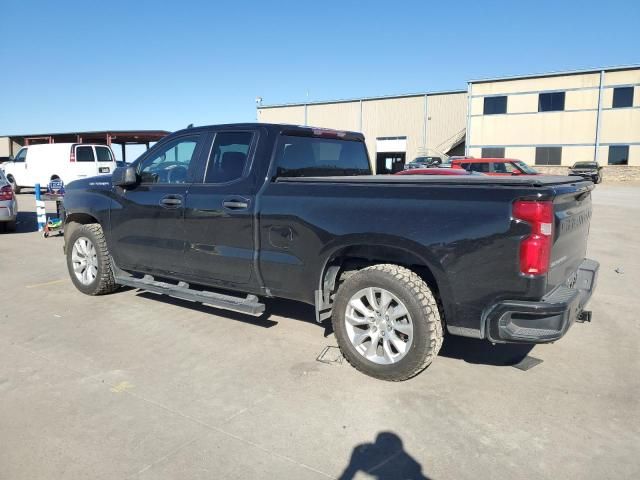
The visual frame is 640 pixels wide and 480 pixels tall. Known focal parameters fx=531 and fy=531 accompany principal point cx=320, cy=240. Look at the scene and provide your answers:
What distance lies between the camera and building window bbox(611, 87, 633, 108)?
35500 mm

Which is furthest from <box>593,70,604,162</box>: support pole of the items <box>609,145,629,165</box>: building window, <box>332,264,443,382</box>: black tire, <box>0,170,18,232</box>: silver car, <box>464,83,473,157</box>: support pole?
<box>332,264,443,382</box>: black tire

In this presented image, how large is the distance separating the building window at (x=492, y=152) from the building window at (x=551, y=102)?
3867 mm

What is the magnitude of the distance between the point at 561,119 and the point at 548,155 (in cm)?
263

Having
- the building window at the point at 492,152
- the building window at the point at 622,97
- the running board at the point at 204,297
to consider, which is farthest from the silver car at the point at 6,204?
the building window at the point at 622,97

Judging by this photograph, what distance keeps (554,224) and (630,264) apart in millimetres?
5863

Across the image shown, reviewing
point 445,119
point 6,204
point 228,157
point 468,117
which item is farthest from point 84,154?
point 445,119

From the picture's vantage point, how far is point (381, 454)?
2994 millimetres

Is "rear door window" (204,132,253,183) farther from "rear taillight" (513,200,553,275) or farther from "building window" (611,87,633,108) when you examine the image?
"building window" (611,87,633,108)

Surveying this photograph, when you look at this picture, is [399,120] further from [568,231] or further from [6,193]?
[568,231]

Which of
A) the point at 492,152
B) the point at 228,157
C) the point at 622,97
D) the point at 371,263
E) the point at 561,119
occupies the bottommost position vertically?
the point at 371,263

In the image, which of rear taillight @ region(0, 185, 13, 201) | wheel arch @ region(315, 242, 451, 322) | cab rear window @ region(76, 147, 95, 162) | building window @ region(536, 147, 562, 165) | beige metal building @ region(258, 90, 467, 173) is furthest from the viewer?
beige metal building @ region(258, 90, 467, 173)

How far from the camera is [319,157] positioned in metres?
5.21

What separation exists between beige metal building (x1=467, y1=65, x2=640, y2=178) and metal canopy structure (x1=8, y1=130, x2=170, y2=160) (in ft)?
76.7

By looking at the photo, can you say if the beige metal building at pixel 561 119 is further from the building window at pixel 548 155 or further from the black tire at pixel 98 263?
the black tire at pixel 98 263
